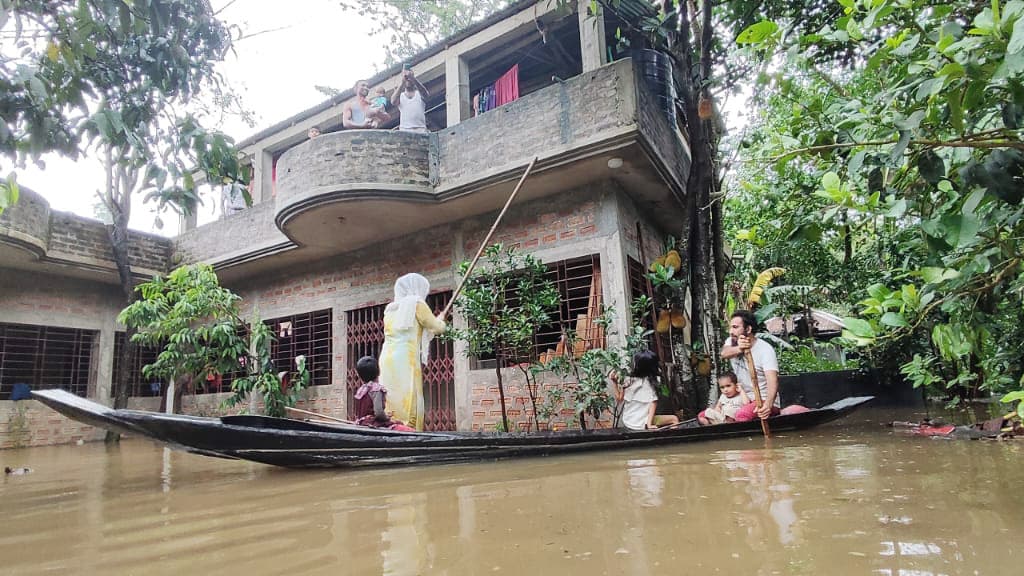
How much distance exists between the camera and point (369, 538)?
1.73 m

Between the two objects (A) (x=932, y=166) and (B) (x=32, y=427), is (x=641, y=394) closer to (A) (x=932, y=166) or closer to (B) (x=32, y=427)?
(A) (x=932, y=166)

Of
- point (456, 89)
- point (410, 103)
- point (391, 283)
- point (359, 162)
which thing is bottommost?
point (391, 283)

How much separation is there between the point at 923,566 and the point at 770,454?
2207mm

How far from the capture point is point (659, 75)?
245 inches

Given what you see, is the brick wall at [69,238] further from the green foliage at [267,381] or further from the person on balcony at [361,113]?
the person on balcony at [361,113]

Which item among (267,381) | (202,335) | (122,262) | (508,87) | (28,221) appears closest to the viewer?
(202,335)

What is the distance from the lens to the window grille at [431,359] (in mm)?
6586

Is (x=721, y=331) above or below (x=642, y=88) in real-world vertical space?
below

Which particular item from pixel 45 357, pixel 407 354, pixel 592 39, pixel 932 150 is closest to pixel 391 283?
pixel 407 354

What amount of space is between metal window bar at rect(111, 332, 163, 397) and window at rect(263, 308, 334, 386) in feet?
8.83

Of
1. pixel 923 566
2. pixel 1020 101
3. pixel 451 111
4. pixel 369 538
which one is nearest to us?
pixel 923 566

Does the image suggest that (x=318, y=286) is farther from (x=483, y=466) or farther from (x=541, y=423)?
(x=483, y=466)

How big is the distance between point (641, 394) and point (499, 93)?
4.77 meters

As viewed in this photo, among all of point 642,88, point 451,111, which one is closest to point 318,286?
point 451,111
